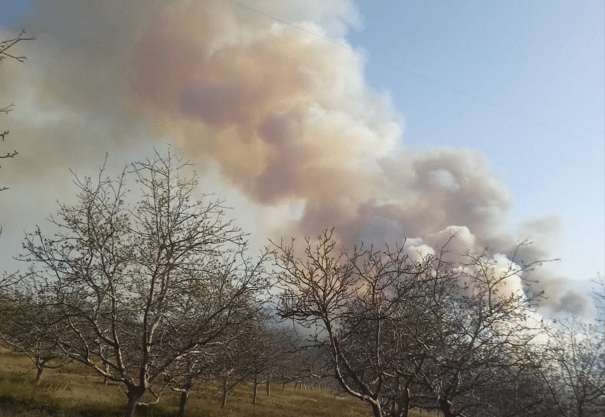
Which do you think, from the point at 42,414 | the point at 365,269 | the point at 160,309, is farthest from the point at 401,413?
the point at 42,414

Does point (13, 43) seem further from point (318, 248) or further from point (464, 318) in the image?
point (464, 318)

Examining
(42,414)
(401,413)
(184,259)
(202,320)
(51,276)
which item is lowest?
(42,414)

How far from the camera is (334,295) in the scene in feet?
22.7

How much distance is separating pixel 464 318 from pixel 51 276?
1065cm

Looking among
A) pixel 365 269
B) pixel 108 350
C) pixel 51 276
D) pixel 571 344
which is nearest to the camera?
pixel 365 269

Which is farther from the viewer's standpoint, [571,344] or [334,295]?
[571,344]

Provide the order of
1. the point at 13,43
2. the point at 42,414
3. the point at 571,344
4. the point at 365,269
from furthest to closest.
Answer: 1. the point at 42,414
2. the point at 571,344
3. the point at 365,269
4. the point at 13,43

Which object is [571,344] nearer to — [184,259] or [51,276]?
[184,259]

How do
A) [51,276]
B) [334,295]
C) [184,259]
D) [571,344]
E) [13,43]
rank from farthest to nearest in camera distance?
[571,344], [184,259], [51,276], [334,295], [13,43]

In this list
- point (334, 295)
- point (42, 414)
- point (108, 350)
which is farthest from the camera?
point (42, 414)

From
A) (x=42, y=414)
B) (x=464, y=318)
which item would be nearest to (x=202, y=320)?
→ (x=464, y=318)

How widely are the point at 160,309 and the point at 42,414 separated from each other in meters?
13.8

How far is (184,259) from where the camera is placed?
10586 millimetres

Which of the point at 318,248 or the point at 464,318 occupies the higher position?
the point at 318,248
